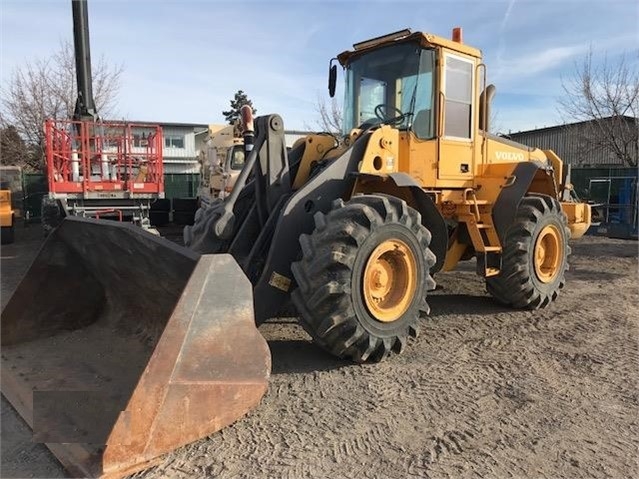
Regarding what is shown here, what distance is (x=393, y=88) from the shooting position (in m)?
5.79

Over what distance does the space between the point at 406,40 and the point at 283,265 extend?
2773 millimetres

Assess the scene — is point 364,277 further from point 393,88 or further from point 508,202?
point 508,202

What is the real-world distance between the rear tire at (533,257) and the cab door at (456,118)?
3.23ft

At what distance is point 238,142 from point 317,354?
10638 millimetres

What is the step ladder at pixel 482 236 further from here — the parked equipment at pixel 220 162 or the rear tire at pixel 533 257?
the parked equipment at pixel 220 162

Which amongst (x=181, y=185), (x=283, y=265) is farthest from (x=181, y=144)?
(x=283, y=265)

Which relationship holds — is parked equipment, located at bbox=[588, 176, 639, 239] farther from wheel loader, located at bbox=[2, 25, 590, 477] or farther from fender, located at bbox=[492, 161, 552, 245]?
fender, located at bbox=[492, 161, 552, 245]

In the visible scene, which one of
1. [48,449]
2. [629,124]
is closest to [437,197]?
[48,449]

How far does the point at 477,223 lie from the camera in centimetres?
613

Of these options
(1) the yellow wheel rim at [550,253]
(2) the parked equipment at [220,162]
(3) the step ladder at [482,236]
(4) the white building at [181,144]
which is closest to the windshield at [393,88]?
(3) the step ladder at [482,236]

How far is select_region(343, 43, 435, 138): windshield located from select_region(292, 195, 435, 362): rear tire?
1390 millimetres

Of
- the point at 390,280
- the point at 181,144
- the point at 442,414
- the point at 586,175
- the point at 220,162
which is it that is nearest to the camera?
the point at 442,414

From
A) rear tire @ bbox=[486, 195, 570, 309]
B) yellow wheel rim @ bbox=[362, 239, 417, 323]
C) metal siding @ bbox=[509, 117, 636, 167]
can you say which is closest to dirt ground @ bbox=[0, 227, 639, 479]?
yellow wheel rim @ bbox=[362, 239, 417, 323]

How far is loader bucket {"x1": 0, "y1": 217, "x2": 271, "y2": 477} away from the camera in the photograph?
2.93 metres
